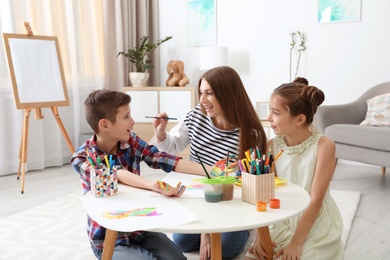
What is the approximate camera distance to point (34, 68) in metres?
3.40

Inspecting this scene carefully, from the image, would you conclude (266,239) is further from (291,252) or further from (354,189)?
(354,189)

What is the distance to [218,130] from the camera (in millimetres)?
1944

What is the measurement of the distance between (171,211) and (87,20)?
360 cm

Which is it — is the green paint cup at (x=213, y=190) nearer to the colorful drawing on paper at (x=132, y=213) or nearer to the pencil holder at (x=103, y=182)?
the colorful drawing on paper at (x=132, y=213)

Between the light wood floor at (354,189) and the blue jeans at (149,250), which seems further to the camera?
the light wood floor at (354,189)

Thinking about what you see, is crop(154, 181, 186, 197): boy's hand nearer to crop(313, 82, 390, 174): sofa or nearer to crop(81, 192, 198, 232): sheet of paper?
crop(81, 192, 198, 232): sheet of paper

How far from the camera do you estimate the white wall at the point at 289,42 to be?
3.94m

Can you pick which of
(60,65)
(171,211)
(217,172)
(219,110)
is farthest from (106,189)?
(60,65)

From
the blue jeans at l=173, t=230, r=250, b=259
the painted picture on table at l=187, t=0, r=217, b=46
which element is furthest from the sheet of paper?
the painted picture on table at l=187, t=0, r=217, b=46

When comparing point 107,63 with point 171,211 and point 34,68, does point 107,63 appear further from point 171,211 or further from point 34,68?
point 171,211

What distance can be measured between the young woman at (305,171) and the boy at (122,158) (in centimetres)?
34

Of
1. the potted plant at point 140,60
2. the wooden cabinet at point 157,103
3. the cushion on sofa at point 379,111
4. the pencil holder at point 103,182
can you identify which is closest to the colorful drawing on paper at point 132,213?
the pencil holder at point 103,182

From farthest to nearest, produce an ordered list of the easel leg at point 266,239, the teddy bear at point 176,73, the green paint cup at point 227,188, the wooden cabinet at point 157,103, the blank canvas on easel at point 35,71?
the teddy bear at point 176,73
the wooden cabinet at point 157,103
the blank canvas on easel at point 35,71
the easel leg at point 266,239
the green paint cup at point 227,188

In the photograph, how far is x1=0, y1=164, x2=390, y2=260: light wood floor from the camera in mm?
2142
